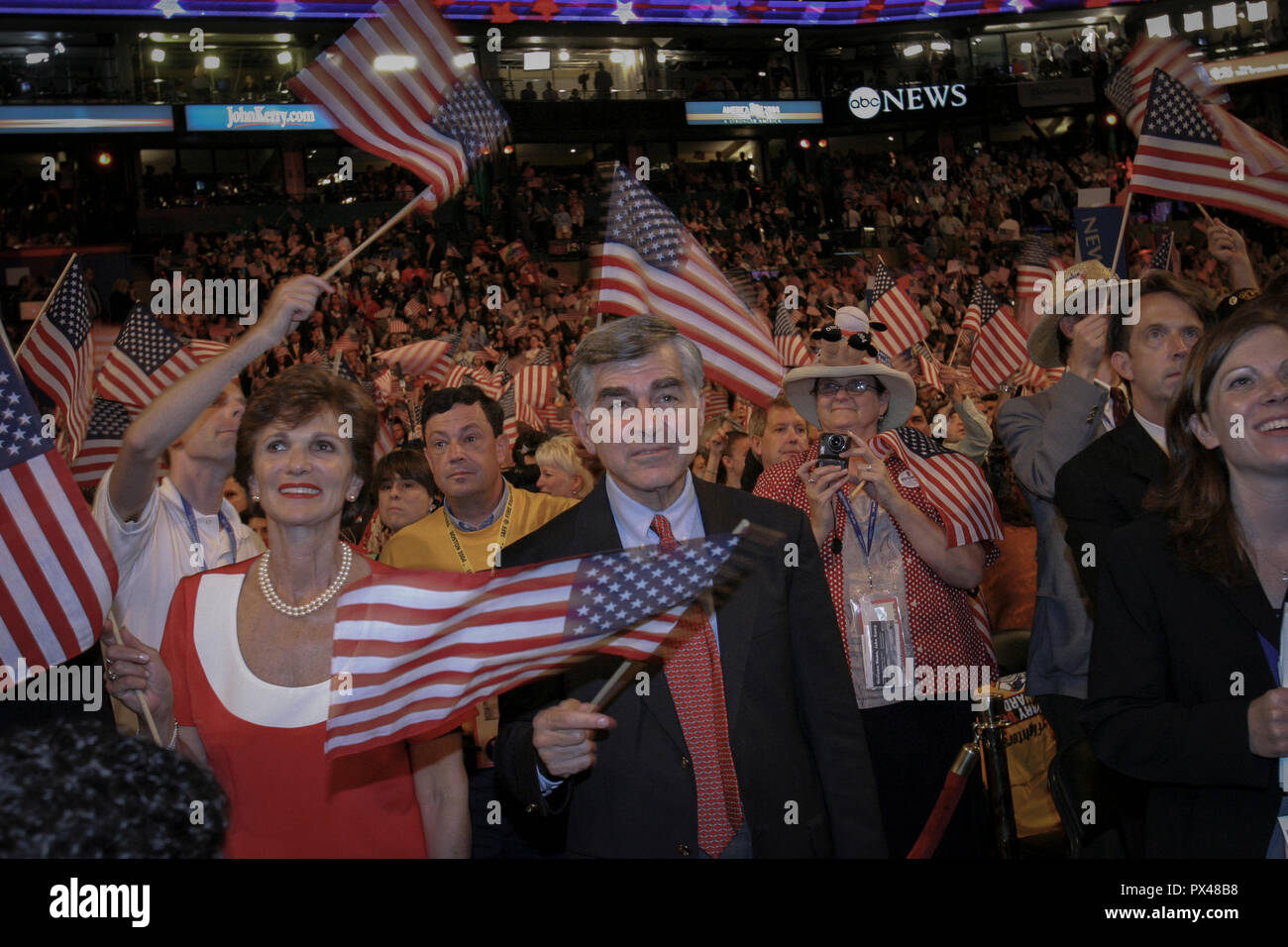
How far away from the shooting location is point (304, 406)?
2.73m

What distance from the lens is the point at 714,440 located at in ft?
20.6

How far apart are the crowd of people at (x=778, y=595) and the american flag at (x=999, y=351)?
2.44 m

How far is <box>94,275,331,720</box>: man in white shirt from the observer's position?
2873mm

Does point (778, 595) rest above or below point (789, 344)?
below

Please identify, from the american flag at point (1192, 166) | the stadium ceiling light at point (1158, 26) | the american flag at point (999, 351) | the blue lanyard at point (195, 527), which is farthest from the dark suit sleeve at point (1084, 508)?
the stadium ceiling light at point (1158, 26)

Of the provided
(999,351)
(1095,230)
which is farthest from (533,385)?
(1095,230)

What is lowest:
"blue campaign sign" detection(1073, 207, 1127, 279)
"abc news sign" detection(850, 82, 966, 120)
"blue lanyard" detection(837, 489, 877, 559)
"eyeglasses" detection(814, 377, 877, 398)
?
"blue lanyard" detection(837, 489, 877, 559)

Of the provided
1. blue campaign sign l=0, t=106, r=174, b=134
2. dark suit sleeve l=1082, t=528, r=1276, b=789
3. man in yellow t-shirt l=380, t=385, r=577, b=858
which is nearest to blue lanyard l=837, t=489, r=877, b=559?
man in yellow t-shirt l=380, t=385, r=577, b=858

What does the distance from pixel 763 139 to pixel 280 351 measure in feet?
65.1

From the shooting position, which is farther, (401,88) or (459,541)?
(401,88)

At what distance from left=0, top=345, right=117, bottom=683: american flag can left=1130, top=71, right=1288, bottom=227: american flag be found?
3776mm

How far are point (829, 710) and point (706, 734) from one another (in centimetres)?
27

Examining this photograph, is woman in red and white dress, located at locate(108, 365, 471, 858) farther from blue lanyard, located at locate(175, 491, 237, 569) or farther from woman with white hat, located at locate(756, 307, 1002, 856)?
woman with white hat, located at locate(756, 307, 1002, 856)

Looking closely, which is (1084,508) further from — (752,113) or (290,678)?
(752,113)
